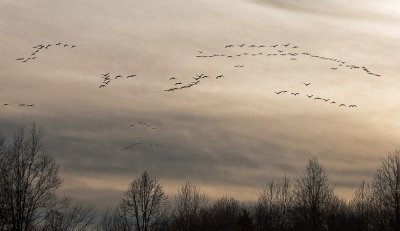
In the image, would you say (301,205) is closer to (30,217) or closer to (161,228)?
(161,228)

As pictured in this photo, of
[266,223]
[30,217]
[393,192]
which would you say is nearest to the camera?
[30,217]

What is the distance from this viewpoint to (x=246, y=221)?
13350 centimetres

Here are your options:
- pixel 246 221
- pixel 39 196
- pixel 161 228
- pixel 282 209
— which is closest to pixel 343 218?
pixel 282 209

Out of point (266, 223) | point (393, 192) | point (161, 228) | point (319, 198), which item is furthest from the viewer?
point (266, 223)

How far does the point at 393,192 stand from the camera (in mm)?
93562

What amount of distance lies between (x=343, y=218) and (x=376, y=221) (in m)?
31.1

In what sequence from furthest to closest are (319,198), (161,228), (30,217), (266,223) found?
1. (266,223)
2. (161,228)
3. (319,198)
4. (30,217)

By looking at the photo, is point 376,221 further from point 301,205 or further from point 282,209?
point 282,209

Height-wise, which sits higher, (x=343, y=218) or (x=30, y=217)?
(x=343, y=218)

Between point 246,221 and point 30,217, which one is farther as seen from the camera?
point 246,221

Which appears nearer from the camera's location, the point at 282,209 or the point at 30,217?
the point at 30,217

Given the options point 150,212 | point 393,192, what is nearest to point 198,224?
point 150,212

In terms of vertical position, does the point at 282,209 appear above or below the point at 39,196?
above

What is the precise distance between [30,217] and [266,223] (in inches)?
2882
